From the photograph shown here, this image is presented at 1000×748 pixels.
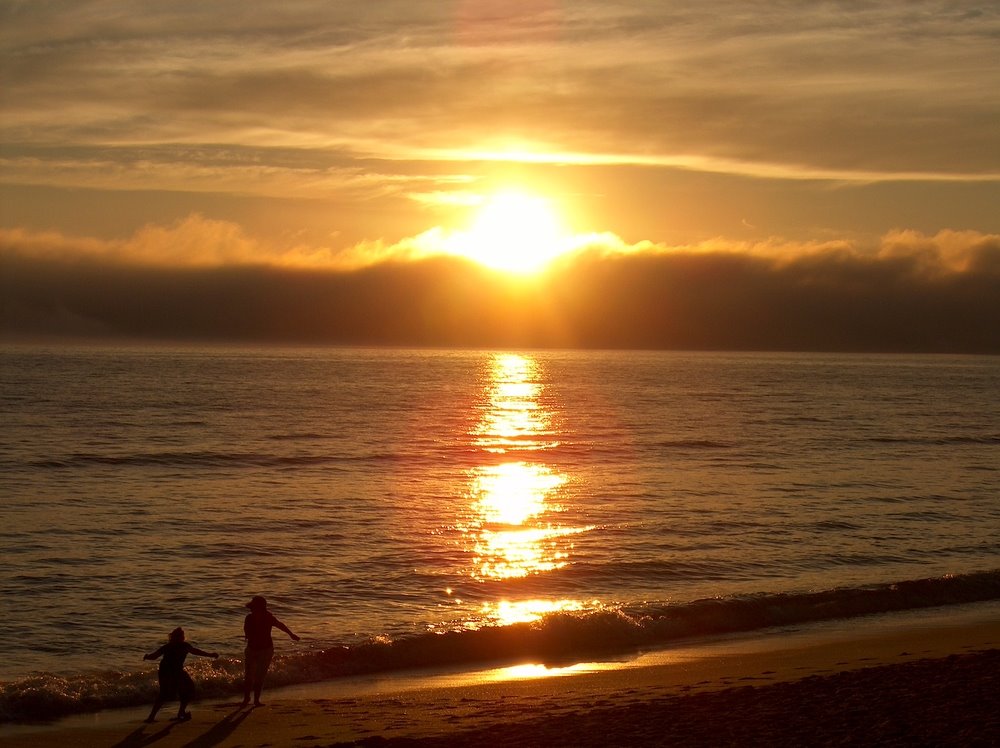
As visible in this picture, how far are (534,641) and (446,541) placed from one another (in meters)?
10.4

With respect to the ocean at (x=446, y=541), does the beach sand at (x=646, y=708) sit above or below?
below

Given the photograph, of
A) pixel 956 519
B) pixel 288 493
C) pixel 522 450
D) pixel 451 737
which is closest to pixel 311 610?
pixel 451 737

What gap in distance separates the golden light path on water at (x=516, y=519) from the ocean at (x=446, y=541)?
143mm

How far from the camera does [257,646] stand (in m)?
16.2

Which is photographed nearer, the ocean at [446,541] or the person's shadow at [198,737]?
the person's shadow at [198,737]

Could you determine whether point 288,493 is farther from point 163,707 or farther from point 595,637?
point 163,707

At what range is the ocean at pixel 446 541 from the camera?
20.3m

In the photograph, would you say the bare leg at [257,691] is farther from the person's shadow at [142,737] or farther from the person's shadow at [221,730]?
the person's shadow at [142,737]

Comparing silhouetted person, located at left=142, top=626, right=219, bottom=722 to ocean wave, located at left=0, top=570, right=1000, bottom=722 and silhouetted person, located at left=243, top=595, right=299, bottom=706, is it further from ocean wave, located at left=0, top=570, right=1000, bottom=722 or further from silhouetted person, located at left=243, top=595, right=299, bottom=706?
ocean wave, located at left=0, top=570, right=1000, bottom=722

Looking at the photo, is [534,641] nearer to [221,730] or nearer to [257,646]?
[257,646]

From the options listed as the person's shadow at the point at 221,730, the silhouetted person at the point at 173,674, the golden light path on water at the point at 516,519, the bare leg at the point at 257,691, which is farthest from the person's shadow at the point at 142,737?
the golden light path on water at the point at 516,519

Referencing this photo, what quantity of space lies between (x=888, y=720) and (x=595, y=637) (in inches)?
325

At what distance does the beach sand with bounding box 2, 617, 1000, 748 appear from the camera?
13.3 metres

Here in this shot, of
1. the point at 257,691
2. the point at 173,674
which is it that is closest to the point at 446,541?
the point at 257,691
